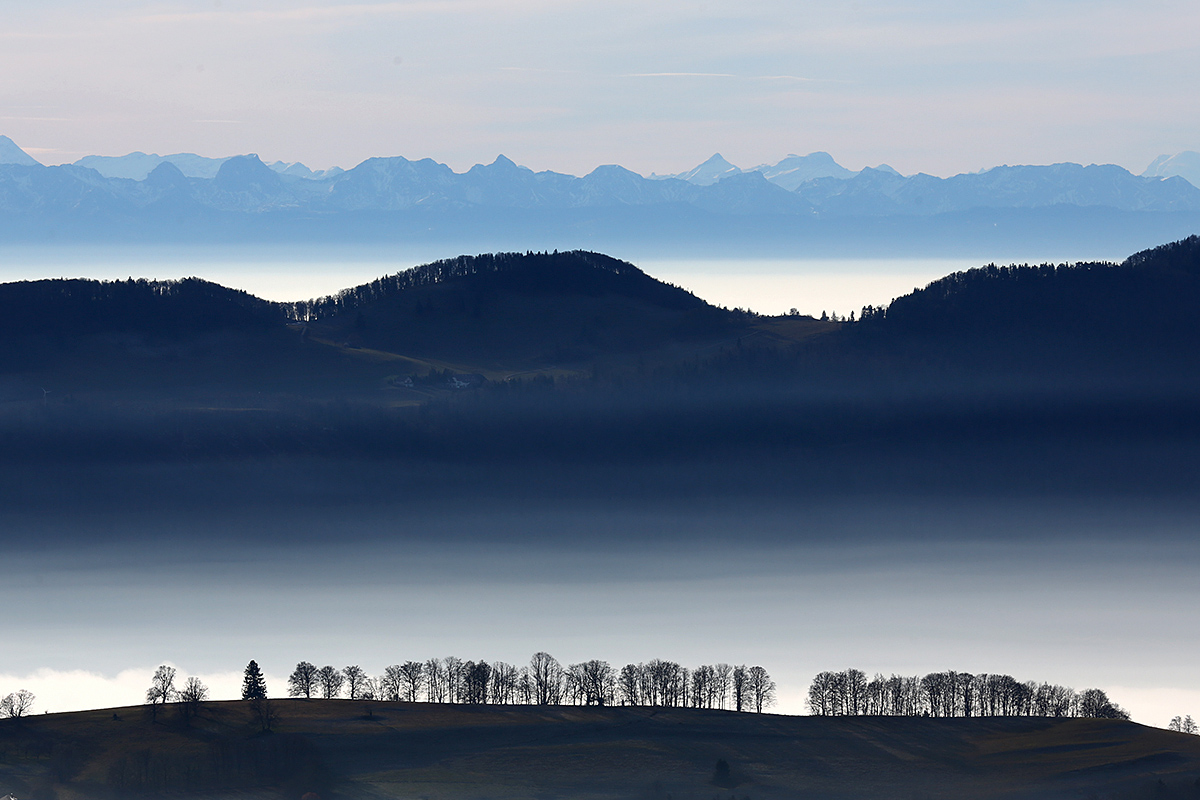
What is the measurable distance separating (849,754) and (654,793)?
24833mm

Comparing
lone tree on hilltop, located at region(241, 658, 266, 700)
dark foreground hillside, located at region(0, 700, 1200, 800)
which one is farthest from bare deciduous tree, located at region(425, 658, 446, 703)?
lone tree on hilltop, located at region(241, 658, 266, 700)

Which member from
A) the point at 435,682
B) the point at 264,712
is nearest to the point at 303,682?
the point at 435,682

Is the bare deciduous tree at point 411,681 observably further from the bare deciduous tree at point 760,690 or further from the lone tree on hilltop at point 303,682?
the bare deciduous tree at point 760,690

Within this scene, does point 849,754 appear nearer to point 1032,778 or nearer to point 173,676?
point 1032,778

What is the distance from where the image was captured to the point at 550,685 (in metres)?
188

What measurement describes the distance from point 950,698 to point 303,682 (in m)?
77.0

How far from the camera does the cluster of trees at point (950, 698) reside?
184 meters

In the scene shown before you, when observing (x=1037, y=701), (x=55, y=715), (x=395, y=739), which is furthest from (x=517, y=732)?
(x=1037, y=701)

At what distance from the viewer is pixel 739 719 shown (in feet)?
568

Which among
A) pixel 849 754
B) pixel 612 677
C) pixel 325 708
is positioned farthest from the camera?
pixel 612 677

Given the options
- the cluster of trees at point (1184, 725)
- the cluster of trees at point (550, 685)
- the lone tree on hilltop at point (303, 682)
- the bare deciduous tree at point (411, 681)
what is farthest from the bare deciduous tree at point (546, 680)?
the cluster of trees at point (1184, 725)

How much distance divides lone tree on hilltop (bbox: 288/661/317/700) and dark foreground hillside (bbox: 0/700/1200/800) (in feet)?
28.7

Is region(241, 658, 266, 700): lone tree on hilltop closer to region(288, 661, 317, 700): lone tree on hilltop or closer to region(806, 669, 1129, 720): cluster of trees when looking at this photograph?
region(288, 661, 317, 700): lone tree on hilltop

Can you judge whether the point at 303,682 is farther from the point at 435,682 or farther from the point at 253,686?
the point at 435,682
